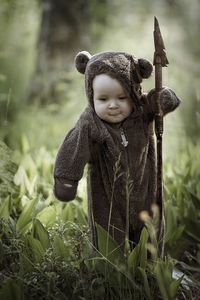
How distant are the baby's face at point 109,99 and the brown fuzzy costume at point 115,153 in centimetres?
3

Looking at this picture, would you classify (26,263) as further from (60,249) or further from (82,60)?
(82,60)

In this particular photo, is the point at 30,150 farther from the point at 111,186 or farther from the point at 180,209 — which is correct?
the point at 111,186

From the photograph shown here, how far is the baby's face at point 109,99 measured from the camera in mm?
2889

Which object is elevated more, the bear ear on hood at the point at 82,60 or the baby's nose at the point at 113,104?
the bear ear on hood at the point at 82,60

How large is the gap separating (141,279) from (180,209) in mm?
1107

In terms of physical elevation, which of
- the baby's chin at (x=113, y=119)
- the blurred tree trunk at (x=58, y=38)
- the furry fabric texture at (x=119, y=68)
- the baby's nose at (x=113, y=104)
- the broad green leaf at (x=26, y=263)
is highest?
the blurred tree trunk at (x=58, y=38)

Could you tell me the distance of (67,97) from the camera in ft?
23.5

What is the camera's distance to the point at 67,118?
6.71 metres

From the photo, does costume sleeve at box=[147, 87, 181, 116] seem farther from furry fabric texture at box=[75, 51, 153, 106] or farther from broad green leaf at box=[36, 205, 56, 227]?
broad green leaf at box=[36, 205, 56, 227]

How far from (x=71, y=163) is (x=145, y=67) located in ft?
2.07

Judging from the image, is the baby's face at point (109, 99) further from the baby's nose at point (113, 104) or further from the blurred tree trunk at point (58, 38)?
the blurred tree trunk at point (58, 38)

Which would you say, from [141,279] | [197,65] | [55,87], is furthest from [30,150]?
[197,65]

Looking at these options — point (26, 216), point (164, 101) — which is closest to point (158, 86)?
point (164, 101)

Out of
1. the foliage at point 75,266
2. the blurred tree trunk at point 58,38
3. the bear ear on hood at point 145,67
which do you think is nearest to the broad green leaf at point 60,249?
the foliage at point 75,266
